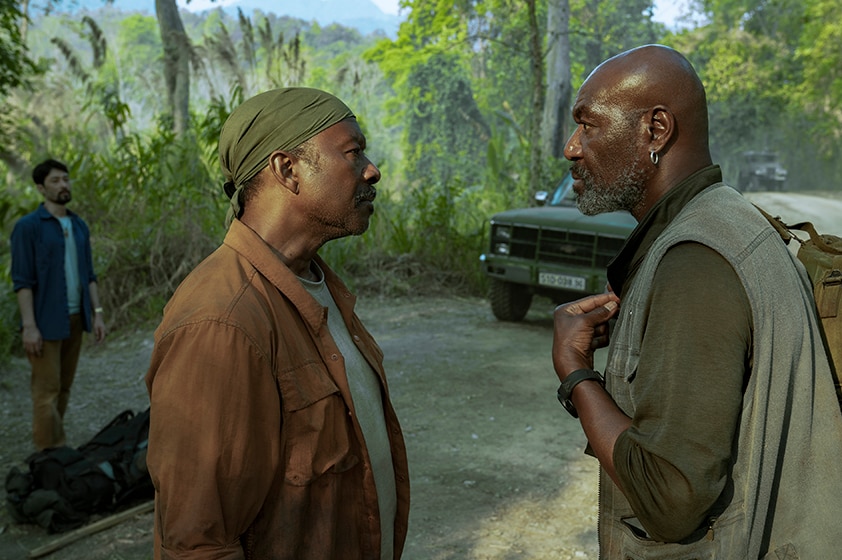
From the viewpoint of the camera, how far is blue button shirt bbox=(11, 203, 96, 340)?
221 inches

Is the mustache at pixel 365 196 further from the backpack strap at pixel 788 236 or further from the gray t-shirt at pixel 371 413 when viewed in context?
the backpack strap at pixel 788 236

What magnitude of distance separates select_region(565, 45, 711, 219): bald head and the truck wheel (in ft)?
27.3

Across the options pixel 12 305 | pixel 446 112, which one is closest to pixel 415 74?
pixel 446 112

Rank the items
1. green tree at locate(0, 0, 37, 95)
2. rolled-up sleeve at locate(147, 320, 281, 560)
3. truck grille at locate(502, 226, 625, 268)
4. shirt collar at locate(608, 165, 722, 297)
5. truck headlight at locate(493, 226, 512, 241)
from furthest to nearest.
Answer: truck headlight at locate(493, 226, 512, 241), green tree at locate(0, 0, 37, 95), truck grille at locate(502, 226, 625, 268), shirt collar at locate(608, 165, 722, 297), rolled-up sleeve at locate(147, 320, 281, 560)

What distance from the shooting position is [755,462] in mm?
1502

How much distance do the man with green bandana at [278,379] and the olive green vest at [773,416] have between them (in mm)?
729

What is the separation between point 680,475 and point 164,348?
1.07m

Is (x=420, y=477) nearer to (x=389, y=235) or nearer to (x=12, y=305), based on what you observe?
(x=12, y=305)

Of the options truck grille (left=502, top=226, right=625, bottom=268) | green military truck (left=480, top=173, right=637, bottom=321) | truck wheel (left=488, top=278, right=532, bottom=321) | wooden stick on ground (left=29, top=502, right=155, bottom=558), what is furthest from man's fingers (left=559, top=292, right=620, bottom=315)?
truck wheel (left=488, top=278, right=532, bottom=321)

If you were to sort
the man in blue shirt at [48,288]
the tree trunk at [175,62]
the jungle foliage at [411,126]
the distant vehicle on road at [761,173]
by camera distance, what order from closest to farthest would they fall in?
the man in blue shirt at [48,288]
the jungle foliage at [411,126]
the tree trunk at [175,62]
the distant vehicle on road at [761,173]

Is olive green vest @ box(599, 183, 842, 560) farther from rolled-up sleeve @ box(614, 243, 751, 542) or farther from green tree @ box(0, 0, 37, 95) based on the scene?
green tree @ box(0, 0, 37, 95)

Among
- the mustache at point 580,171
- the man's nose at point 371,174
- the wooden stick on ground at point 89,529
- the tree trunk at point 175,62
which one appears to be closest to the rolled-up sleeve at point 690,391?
the mustache at point 580,171

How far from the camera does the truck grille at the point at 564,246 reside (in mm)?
8984

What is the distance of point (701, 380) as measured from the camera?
4.73 feet
